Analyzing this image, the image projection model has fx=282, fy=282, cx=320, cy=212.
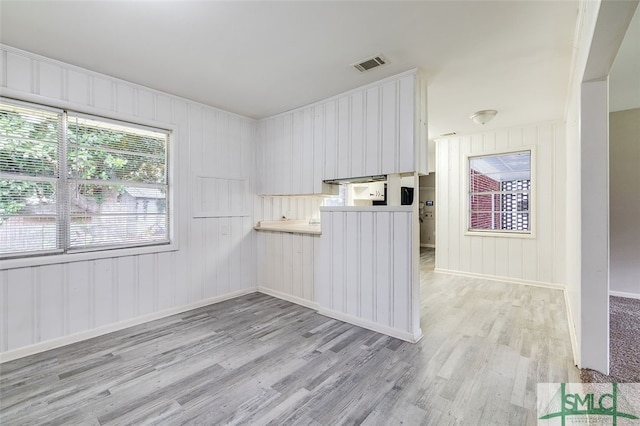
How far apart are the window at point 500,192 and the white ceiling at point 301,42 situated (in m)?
1.72

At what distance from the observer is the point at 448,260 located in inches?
214

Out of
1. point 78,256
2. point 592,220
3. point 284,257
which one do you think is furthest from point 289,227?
point 592,220

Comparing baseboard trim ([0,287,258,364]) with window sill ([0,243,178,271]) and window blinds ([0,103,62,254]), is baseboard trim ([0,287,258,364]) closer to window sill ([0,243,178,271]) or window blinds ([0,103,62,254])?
window sill ([0,243,178,271])

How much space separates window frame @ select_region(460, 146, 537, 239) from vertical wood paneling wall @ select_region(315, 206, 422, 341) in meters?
2.99

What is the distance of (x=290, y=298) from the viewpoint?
154 inches

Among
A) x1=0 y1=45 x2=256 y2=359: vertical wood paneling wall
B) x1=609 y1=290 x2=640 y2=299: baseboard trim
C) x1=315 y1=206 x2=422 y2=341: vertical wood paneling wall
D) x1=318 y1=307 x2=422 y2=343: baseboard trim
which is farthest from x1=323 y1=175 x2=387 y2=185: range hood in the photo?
x1=609 y1=290 x2=640 y2=299: baseboard trim

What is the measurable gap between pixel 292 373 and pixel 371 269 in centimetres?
129

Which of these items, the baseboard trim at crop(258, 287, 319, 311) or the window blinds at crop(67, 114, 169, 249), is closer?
the window blinds at crop(67, 114, 169, 249)

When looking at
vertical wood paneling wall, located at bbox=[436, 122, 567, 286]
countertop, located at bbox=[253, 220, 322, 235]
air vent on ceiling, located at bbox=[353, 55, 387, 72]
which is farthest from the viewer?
vertical wood paneling wall, located at bbox=[436, 122, 567, 286]

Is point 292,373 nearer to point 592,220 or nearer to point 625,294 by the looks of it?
point 592,220

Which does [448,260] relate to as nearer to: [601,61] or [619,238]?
[619,238]

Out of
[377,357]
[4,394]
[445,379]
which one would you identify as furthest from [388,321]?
[4,394]

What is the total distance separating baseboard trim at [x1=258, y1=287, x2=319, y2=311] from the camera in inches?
143

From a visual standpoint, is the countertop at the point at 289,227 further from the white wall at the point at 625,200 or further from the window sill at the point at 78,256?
the white wall at the point at 625,200
